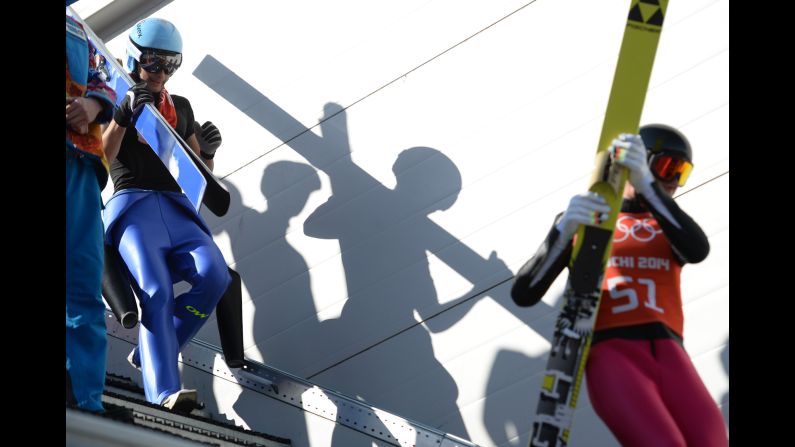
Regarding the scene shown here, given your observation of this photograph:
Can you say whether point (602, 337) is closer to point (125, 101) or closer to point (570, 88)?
point (570, 88)

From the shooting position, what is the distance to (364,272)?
5.00 metres

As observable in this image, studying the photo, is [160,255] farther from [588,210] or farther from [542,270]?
[588,210]

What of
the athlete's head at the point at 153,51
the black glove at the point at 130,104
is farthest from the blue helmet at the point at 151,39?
the black glove at the point at 130,104

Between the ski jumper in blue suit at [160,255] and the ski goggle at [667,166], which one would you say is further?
the ski jumper in blue suit at [160,255]

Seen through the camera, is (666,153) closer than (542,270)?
No

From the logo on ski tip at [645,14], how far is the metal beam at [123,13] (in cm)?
315

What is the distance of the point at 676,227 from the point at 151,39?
2.31m

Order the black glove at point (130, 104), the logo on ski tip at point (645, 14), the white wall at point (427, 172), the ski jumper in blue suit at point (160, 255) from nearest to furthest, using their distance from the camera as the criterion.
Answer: the logo on ski tip at point (645, 14)
the ski jumper in blue suit at point (160, 255)
the black glove at point (130, 104)
the white wall at point (427, 172)

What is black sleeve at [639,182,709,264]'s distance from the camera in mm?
3172

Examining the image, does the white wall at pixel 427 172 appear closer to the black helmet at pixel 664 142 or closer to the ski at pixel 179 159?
the ski at pixel 179 159

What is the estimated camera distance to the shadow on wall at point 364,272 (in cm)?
475

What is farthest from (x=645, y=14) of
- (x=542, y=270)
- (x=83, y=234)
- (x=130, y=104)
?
(x=130, y=104)

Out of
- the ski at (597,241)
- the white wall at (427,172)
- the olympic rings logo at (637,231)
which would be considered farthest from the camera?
the white wall at (427,172)

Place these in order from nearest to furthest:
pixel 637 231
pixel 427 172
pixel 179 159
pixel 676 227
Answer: pixel 676 227 < pixel 637 231 < pixel 179 159 < pixel 427 172
